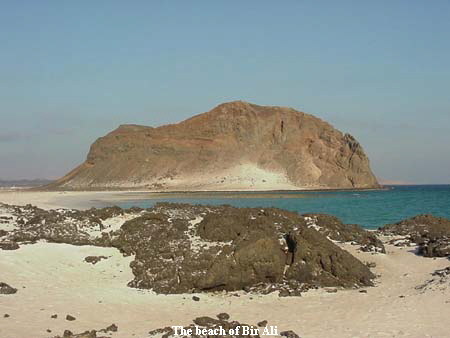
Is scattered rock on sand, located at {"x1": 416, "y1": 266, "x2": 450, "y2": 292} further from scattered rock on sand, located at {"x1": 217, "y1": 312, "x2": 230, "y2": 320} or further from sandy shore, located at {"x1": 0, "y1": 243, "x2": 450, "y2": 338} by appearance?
scattered rock on sand, located at {"x1": 217, "y1": 312, "x2": 230, "y2": 320}

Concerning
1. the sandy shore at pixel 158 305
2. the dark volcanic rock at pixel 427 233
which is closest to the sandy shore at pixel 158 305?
the sandy shore at pixel 158 305

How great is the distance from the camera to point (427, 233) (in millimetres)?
18641

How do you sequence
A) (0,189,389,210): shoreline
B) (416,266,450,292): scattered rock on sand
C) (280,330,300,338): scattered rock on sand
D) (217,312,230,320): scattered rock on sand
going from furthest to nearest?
(0,189,389,210): shoreline
(416,266,450,292): scattered rock on sand
(217,312,230,320): scattered rock on sand
(280,330,300,338): scattered rock on sand

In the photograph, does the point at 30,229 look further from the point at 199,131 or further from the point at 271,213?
the point at 199,131

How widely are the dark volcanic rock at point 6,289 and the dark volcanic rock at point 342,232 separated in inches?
342

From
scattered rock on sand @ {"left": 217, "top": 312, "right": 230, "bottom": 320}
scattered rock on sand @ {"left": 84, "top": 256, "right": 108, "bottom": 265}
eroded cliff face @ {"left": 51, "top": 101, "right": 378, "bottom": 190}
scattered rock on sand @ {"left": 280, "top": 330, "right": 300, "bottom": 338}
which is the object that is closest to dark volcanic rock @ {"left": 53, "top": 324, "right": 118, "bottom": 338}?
scattered rock on sand @ {"left": 217, "top": 312, "right": 230, "bottom": 320}

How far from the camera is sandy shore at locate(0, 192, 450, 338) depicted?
342 inches

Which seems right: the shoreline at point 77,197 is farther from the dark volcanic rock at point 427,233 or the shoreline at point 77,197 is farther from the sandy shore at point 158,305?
the sandy shore at point 158,305

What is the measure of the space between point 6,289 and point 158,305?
2.74 meters

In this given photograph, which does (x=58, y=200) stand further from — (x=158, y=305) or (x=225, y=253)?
(x=158, y=305)

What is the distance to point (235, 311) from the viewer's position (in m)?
9.88

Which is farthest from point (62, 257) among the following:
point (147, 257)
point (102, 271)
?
point (147, 257)

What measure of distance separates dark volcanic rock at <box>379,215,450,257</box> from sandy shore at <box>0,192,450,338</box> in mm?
1748

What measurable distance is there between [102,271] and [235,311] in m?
3.77
